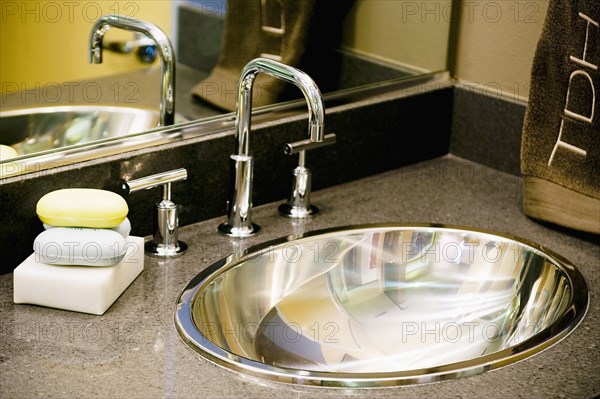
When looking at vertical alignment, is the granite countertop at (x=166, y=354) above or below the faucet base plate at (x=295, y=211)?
below

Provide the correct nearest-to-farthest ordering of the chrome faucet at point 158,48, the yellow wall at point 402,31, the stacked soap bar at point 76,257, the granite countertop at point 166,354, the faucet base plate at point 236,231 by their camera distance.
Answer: the granite countertop at point 166,354 < the stacked soap bar at point 76,257 < the chrome faucet at point 158,48 < the faucet base plate at point 236,231 < the yellow wall at point 402,31

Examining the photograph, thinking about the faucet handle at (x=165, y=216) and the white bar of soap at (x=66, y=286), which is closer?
the white bar of soap at (x=66, y=286)

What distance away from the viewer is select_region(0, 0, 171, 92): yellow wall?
108cm

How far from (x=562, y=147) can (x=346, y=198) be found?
0.32 metres

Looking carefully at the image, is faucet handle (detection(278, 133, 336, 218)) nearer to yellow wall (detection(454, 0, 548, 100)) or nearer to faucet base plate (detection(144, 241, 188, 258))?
faucet base plate (detection(144, 241, 188, 258))

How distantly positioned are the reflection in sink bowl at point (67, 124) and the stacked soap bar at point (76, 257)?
0.29ft

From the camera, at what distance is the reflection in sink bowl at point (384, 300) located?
1105mm

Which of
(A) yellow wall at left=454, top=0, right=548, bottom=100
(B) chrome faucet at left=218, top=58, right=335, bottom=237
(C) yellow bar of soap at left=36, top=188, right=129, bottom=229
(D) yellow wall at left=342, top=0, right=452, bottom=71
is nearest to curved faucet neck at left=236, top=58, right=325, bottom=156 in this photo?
(B) chrome faucet at left=218, top=58, right=335, bottom=237

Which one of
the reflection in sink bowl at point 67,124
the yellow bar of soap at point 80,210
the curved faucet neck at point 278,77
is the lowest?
the yellow bar of soap at point 80,210

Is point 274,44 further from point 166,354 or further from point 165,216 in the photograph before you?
point 166,354

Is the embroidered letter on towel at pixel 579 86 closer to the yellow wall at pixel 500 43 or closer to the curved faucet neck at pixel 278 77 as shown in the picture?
the yellow wall at pixel 500 43

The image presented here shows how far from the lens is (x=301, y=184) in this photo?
133 cm

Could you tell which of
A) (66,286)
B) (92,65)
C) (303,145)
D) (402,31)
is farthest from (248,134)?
(402,31)

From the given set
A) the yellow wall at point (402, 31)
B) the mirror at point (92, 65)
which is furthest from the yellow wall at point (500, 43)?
the mirror at point (92, 65)
